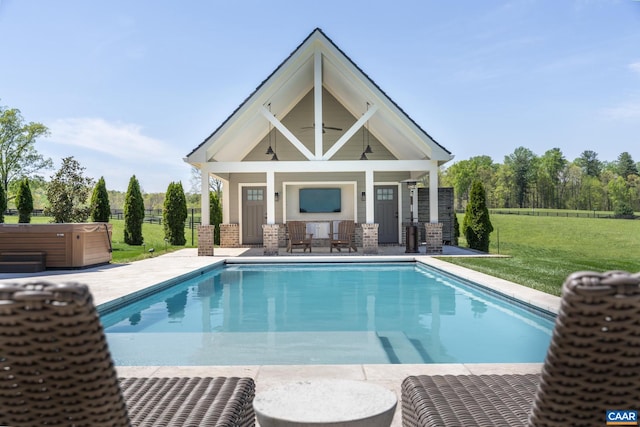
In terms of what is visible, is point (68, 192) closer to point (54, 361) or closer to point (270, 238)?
point (270, 238)

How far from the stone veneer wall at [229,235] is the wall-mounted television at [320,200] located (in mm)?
2335

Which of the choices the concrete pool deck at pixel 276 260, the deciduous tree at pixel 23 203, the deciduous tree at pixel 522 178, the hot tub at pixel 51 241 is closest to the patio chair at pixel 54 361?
the concrete pool deck at pixel 276 260

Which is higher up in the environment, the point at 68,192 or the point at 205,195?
the point at 68,192

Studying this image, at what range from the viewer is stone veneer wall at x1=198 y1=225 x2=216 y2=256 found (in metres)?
12.9

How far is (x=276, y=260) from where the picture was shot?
11727 mm

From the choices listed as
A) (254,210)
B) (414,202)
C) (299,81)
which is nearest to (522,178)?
(414,202)

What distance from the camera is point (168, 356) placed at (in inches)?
174

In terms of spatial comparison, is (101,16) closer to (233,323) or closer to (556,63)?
(233,323)

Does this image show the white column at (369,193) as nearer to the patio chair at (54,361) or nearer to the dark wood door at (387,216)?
the dark wood door at (387,216)

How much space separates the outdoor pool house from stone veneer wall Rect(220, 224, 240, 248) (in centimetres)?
3

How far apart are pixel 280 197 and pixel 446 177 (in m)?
56.6

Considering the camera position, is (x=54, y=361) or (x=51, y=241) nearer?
(x=54, y=361)

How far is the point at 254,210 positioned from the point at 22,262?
24.4ft

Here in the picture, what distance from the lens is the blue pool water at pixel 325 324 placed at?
4.46 meters
